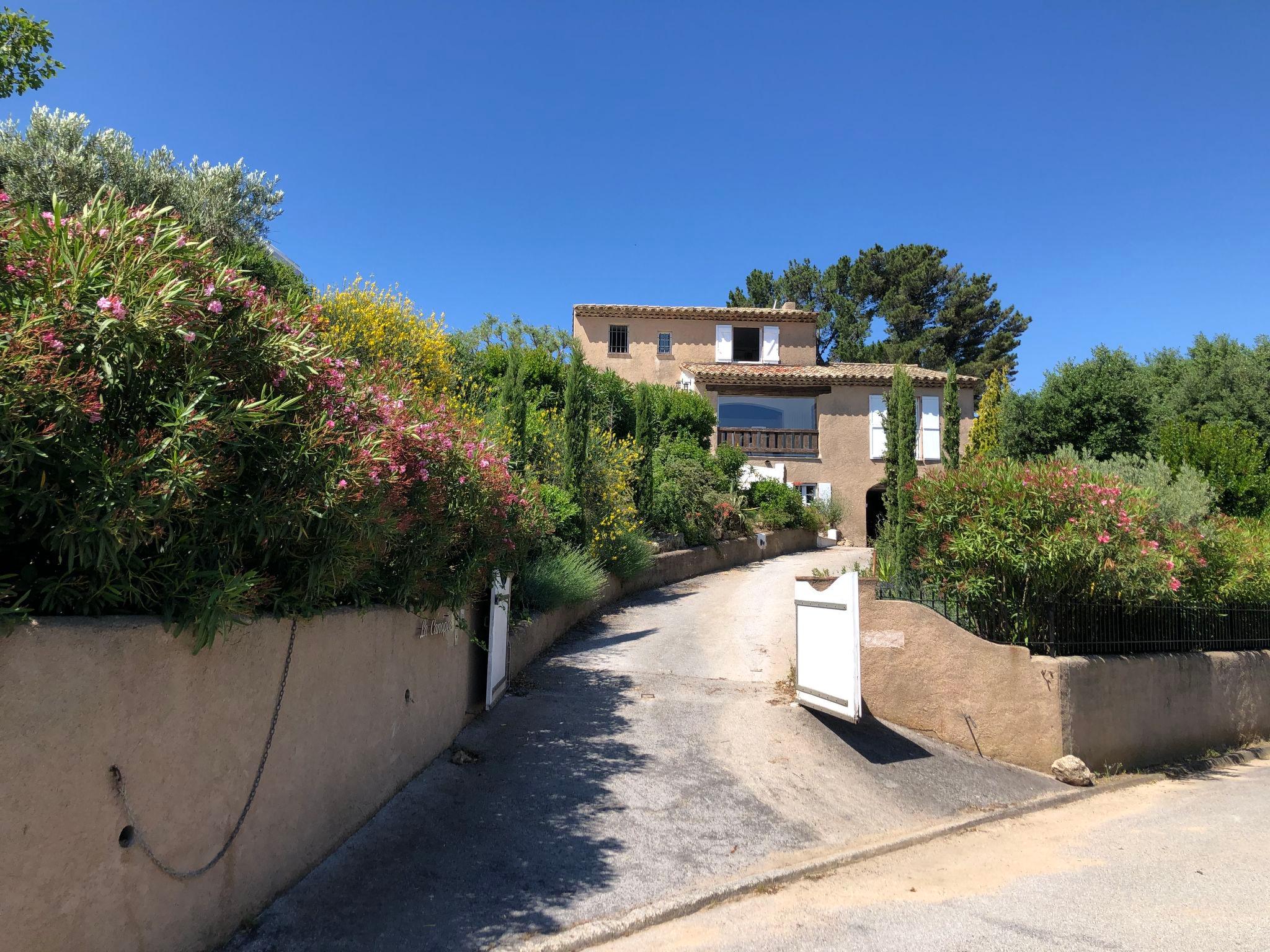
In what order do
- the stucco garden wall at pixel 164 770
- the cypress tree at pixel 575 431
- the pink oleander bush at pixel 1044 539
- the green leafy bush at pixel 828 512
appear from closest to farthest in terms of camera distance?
the stucco garden wall at pixel 164 770 → the pink oleander bush at pixel 1044 539 → the cypress tree at pixel 575 431 → the green leafy bush at pixel 828 512

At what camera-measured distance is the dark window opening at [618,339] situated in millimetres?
33344

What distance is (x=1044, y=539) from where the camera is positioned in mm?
8055

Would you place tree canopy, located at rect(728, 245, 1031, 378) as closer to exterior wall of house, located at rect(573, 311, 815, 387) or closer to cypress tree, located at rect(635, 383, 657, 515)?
exterior wall of house, located at rect(573, 311, 815, 387)

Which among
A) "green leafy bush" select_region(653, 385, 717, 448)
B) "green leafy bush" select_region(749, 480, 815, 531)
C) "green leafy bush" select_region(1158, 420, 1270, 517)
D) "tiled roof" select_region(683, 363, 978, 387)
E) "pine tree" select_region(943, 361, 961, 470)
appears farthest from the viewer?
"tiled roof" select_region(683, 363, 978, 387)

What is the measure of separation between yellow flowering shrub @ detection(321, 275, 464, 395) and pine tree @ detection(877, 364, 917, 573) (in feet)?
27.5

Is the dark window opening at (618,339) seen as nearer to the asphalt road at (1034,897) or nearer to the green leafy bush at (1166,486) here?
the green leafy bush at (1166,486)

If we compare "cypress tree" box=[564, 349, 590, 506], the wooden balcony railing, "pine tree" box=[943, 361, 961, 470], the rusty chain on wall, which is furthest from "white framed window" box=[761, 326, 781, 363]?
the rusty chain on wall

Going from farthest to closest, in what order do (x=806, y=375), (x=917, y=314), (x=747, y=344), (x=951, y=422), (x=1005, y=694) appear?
(x=917, y=314), (x=747, y=344), (x=806, y=375), (x=951, y=422), (x=1005, y=694)

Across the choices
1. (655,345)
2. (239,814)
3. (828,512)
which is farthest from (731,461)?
(239,814)

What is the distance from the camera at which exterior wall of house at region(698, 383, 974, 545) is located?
96.3ft

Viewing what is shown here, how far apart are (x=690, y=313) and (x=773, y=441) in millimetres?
7475

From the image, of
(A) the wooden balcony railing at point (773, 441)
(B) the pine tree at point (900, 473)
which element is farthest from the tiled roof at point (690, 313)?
(B) the pine tree at point (900, 473)

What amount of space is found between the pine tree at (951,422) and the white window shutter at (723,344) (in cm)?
1572

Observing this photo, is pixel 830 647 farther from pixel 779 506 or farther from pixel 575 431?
pixel 779 506
